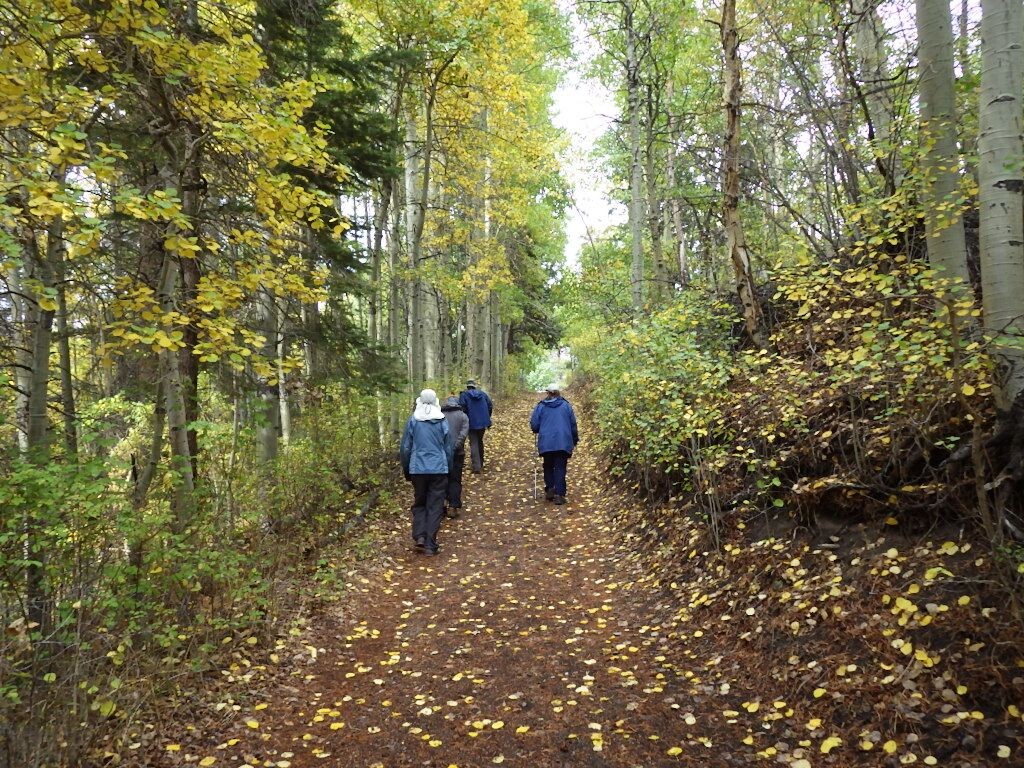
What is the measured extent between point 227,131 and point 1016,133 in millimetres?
5320

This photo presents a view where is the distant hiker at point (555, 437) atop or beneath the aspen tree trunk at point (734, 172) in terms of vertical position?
beneath

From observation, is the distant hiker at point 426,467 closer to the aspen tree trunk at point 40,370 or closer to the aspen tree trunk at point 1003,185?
the aspen tree trunk at point 40,370

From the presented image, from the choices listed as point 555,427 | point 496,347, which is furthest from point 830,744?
point 496,347

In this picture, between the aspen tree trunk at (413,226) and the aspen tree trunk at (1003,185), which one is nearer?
the aspen tree trunk at (1003,185)

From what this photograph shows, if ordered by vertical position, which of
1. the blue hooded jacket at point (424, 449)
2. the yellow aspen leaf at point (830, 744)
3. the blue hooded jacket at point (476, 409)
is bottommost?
the yellow aspen leaf at point (830, 744)

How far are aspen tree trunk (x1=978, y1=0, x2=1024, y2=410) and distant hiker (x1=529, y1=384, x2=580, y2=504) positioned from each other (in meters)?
5.98

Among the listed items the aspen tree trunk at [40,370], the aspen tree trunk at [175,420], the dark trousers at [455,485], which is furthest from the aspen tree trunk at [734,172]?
the aspen tree trunk at [40,370]

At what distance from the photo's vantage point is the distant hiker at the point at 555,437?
9008 mm

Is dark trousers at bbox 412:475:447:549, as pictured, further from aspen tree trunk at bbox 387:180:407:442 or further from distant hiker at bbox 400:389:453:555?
aspen tree trunk at bbox 387:180:407:442

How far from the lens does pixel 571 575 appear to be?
20.7ft

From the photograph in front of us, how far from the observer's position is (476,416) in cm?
1120

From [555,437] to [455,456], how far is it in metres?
1.65

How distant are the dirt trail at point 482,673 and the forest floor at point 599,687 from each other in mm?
16

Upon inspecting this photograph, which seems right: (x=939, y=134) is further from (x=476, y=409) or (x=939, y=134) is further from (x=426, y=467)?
(x=476, y=409)
